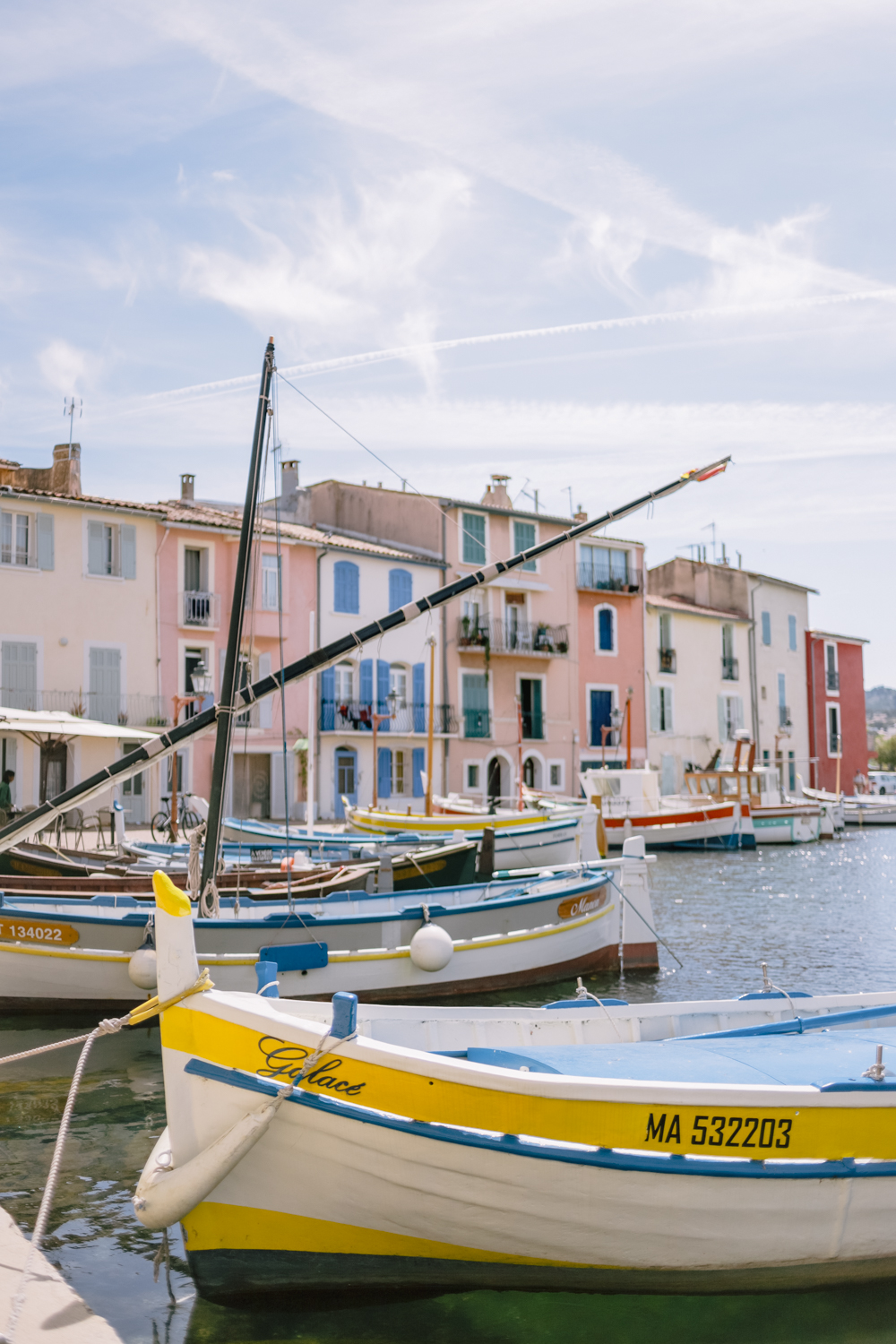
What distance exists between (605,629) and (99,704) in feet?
71.1

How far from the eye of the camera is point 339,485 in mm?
42219

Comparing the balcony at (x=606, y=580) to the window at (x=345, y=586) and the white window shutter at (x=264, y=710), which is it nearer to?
the window at (x=345, y=586)

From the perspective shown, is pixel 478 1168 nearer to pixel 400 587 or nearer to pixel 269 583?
pixel 269 583

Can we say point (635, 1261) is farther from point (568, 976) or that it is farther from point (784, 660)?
point (784, 660)

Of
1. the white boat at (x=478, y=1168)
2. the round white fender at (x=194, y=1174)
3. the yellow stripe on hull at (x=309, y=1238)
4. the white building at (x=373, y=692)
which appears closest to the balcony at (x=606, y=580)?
the white building at (x=373, y=692)

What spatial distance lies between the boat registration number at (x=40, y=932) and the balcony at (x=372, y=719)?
22651 mm

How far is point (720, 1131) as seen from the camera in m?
5.60

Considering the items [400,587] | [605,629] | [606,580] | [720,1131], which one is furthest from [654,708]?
[720,1131]

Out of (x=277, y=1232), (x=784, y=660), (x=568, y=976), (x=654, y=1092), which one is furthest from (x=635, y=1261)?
(x=784, y=660)

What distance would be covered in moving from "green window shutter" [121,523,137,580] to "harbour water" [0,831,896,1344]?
2013 cm

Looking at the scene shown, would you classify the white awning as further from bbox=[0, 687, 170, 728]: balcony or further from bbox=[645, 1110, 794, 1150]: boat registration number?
bbox=[645, 1110, 794, 1150]: boat registration number

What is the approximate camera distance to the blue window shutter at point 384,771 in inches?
1457

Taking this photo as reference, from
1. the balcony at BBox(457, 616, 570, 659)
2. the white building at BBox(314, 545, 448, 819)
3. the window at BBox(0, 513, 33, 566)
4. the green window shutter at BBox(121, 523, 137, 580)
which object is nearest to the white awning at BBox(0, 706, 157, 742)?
the window at BBox(0, 513, 33, 566)

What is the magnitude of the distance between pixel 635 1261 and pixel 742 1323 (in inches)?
27.4
